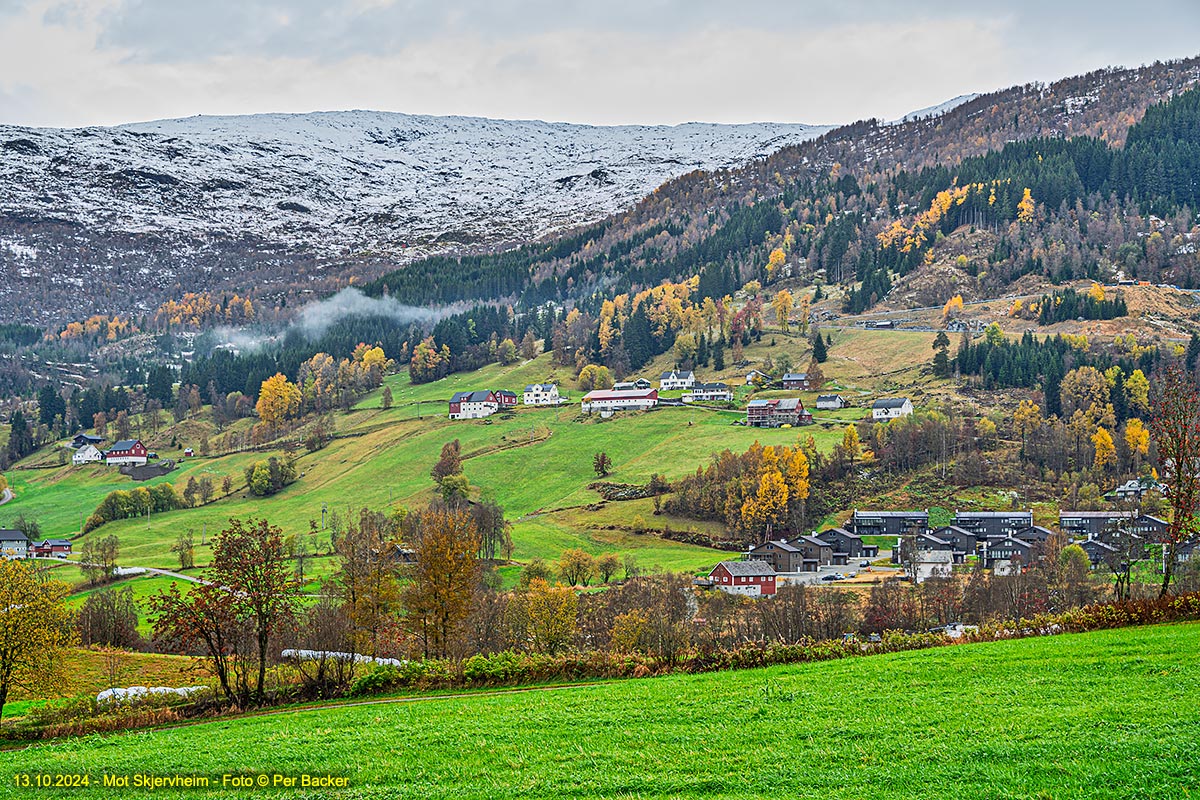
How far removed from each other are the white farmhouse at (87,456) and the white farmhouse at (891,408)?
139 m

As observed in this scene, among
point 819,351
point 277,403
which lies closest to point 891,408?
point 819,351

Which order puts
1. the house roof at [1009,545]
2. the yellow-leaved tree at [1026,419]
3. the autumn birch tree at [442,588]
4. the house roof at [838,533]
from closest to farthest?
the autumn birch tree at [442,588] → the house roof at [1009,545] → the house roof at [838,533] → the yellow-leaved tree at [1026,419]

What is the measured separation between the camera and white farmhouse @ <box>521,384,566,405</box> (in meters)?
178

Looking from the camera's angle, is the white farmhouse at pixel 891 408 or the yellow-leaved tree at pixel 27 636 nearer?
the yellow-leaved tree at pixel 27 636

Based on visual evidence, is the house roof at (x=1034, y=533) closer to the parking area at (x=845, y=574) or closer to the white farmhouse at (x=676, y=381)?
the parking area at (x=845, y=574)

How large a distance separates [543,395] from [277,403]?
5728 cm

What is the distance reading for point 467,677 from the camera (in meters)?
32.1

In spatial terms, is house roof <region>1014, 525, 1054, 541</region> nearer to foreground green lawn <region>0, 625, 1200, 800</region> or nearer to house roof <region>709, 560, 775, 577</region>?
house roof <region>709, 560, 775, 577</region>

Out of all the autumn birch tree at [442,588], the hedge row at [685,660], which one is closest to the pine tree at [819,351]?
the autumn birch tree at [442,588]

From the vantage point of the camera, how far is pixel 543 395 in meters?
179

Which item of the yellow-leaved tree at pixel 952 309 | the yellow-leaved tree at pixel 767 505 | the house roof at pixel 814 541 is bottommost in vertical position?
the house roof at pixel 814 541

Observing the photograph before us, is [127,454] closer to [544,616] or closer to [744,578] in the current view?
[744,578]

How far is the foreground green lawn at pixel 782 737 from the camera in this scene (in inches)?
701

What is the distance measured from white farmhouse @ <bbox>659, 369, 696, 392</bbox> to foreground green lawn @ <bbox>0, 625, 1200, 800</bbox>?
147m
